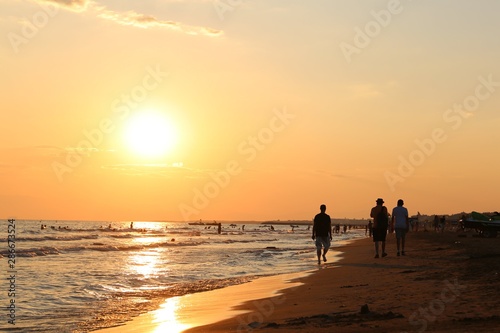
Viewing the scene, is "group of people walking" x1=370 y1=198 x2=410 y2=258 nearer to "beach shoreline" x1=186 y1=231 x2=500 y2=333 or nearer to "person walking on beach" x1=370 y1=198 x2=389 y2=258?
"person walking on beach" x1=370 y1=198 x2=389 y2=258

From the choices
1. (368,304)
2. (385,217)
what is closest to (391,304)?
(368,304)

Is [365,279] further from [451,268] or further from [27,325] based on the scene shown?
[27,325]

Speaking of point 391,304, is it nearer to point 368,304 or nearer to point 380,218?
point 368,304

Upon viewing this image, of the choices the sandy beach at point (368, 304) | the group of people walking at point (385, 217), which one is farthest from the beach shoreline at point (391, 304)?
the group of people walking at point (385, 217)

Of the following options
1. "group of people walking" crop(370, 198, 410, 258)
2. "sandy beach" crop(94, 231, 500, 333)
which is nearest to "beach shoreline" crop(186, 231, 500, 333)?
"sandy beach" crop(94, 231, 500, 333)

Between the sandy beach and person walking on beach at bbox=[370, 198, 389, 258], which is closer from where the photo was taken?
the sandy beach

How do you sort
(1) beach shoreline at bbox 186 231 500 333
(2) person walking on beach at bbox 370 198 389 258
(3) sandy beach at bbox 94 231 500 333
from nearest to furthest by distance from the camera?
(1) beach shoreline at bbox 186 231 500 333 < (3) sandy beach at bbox 94 231 500 333 < (2) person walking on beach at bbox 370 198 389 258

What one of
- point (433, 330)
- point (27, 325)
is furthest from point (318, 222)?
point (433, 330)

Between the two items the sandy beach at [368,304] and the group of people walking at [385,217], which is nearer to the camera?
the sandy beach at [368,304]

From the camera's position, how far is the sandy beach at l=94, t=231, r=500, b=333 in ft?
26.6

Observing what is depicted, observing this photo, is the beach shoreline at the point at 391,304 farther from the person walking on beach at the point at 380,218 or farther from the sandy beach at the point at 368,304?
the person walking on beach at the point at 380,218

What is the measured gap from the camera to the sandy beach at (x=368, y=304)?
320 inches

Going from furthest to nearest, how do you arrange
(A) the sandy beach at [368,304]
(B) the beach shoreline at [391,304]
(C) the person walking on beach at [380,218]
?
(C) the person walking on beach at [380,218] < (A) the sandy beach at [368,304] < (B) the beach shoreline at [391,304]

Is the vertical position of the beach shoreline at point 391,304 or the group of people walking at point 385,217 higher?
the group of people walking at point 385,217
